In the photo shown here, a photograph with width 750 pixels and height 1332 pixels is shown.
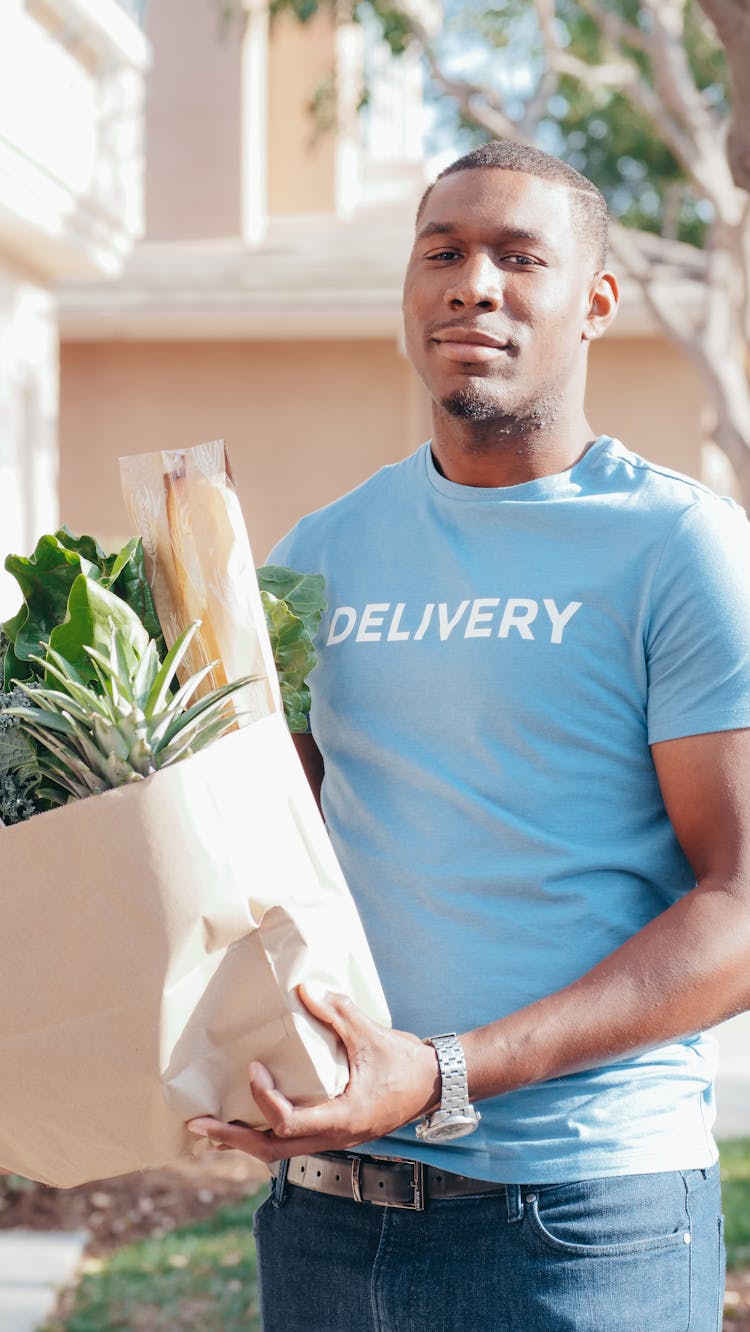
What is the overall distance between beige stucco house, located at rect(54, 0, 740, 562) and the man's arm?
9.35m

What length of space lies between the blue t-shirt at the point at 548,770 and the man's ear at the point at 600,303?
0.22 meters

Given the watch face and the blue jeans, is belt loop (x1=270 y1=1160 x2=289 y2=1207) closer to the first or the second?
the blue jeans

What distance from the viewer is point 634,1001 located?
1.72 m

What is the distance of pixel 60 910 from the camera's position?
1.57 m

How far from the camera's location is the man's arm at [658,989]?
5.40 feet

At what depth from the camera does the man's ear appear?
2053 mm

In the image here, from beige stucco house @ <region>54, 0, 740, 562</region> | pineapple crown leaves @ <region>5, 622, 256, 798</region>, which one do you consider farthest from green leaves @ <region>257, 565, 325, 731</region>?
beige stucco house @ <region>54, 0, 740, 562</region>

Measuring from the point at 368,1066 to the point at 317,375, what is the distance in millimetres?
10751

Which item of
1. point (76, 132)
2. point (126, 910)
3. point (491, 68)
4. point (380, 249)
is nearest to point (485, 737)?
point (126, 910)

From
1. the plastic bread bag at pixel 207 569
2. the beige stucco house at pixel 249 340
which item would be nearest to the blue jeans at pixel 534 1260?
the plastic bread bag at pixel 207 569

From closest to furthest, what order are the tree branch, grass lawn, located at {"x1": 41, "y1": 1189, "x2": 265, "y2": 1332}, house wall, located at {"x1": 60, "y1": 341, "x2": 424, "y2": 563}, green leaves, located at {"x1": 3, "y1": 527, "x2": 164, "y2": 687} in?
1. green leaves, located at {"x1": 3, "y1": 527, "x2": 164, "y2": 687}
2. the tree branch
3. grass lawn, located at {"x1": 41, "y1": 1189, "x2": 265, "y2": 1332}
4. house wall, located at {"x1": 60, "y1": 341, "x2": 424, "y2": 563}

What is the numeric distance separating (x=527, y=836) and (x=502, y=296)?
2.18 ft

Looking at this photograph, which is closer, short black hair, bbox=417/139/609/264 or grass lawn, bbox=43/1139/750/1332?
short black hair, bbox=417/139/609/264

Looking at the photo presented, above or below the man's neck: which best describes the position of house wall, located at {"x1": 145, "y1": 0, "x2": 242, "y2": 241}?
above
